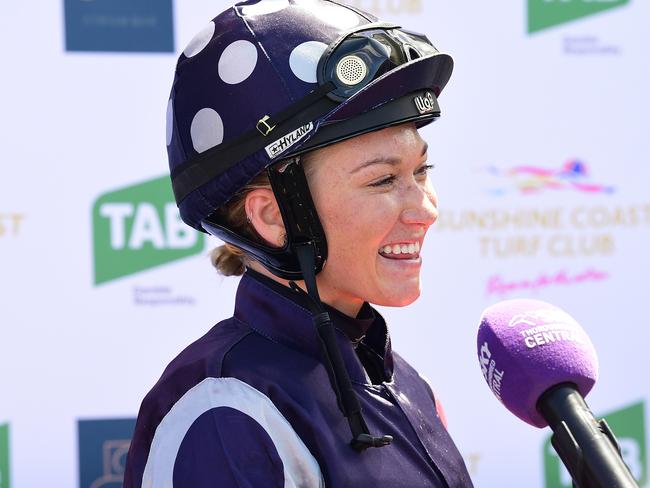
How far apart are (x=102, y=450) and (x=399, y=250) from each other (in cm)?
197

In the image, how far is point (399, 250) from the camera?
5.00ft

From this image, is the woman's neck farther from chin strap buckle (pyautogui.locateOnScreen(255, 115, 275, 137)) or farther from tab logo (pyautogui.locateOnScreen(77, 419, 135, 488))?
tab logo (pyautogui.locateOnScreen(77, 419, 135, 488))

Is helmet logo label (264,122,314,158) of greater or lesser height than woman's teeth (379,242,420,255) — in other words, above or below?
above

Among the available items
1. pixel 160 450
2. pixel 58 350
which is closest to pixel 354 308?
pixel 160 450

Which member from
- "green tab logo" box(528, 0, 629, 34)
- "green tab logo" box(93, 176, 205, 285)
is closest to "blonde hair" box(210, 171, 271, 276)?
"green tab logo" box(93, 176, 205, 285)

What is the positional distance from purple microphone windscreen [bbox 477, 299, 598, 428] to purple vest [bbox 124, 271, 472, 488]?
166 millimetres

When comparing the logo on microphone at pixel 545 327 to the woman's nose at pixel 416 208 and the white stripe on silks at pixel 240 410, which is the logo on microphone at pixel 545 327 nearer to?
the woman's nose at pixel 416 208

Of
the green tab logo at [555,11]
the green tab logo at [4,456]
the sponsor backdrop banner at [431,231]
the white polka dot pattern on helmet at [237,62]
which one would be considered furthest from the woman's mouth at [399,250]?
the green tab logo at [555,11]

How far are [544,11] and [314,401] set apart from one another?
250 cm

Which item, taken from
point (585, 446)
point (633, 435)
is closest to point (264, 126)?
point (585, 446)

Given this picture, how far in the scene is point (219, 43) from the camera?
5.03ft

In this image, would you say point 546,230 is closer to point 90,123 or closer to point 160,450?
point 90,123

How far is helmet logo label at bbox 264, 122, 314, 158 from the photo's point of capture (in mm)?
1434

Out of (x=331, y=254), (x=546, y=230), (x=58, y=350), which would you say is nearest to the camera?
(x=331, y=254)
